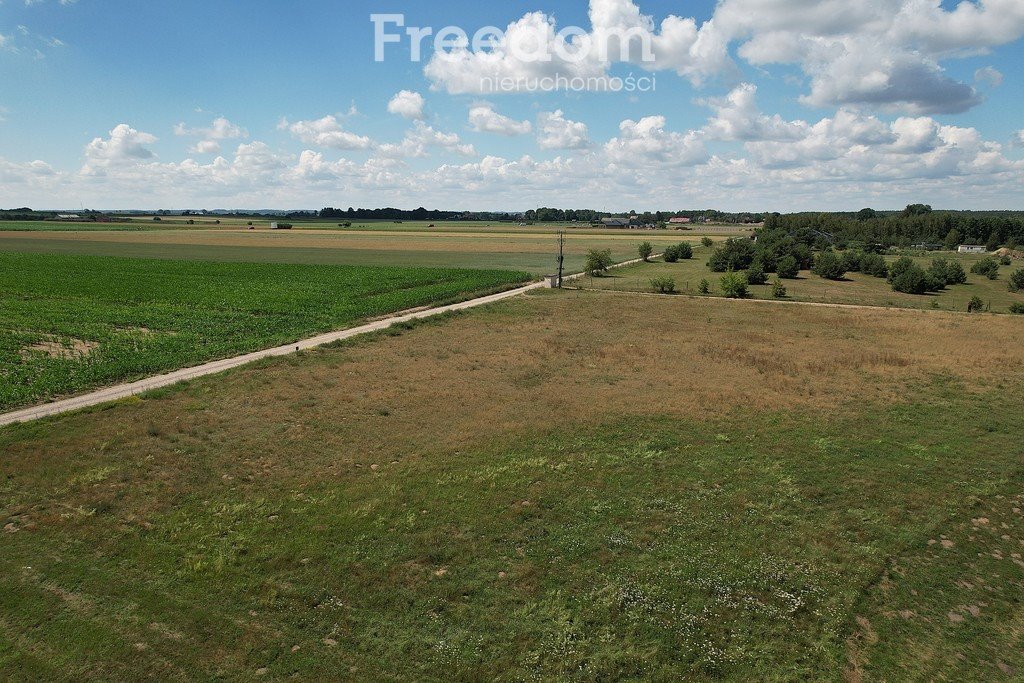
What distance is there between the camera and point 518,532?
48.8 feet

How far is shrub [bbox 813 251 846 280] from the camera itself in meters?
81.6

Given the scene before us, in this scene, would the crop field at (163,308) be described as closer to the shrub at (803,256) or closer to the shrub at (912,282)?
the shrub at (912,282)

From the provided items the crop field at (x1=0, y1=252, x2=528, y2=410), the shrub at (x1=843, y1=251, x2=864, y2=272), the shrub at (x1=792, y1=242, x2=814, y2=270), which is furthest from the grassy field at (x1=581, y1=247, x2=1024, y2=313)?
the crop field at (x1=0, y1=252, x2=528, y2=410)

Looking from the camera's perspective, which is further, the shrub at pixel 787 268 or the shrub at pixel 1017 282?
the shrub at pixel 787 268

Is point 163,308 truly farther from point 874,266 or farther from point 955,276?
point 955,276

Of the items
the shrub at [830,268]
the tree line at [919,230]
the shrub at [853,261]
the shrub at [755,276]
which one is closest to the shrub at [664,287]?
the shrub at [755,276]

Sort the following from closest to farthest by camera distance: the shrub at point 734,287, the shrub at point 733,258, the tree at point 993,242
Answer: the shrub at point 734,287
the shrub at point 733,258
the tree at point 993,242

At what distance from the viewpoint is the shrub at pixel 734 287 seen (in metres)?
62.7

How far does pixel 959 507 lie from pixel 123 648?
20881 millimetres

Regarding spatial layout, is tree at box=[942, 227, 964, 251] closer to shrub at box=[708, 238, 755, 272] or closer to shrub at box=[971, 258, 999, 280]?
shrub at box=[971, 258, 999, 280]

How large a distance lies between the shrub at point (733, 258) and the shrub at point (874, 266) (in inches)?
635

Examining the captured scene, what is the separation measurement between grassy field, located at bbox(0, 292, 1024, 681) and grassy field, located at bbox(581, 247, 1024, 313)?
36304mm

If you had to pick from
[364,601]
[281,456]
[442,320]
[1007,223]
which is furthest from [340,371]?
[1007,223]

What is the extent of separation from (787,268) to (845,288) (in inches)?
423
